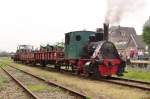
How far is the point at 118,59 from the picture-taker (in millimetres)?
21406

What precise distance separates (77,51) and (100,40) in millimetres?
1600

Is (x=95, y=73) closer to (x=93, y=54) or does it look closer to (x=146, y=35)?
(x=93, y=54)

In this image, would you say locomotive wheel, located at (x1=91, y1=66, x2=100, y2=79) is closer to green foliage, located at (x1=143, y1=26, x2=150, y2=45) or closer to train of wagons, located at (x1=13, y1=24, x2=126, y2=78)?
train of wagons, located at (x1=13, y1=24, x2=126, y2=78)

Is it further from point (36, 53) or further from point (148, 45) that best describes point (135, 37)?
point (36, 53)

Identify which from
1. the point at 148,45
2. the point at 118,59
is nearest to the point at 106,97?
the point at 118,59

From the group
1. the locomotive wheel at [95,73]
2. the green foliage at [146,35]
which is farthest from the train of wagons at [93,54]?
the green foliage at [146,35]

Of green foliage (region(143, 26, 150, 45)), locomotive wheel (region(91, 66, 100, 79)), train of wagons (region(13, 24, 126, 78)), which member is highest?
green foliage (region(143, 26, 150, 45))

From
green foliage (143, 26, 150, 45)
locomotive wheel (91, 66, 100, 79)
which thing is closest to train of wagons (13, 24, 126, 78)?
locomotive wheel (91, 66, 100, 79)

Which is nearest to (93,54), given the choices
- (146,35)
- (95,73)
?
(95,73)

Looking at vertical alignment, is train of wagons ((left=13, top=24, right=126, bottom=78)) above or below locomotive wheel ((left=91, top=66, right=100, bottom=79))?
above

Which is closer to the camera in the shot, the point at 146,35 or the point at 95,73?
the point at 95,73

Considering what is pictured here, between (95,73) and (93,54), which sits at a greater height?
(93,54)

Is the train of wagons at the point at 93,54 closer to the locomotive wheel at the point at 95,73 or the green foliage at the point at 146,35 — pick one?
the locomotive wheel at the point at 95,73

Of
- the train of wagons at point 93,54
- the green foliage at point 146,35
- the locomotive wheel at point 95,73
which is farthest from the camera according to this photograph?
the green foliage at point 146,35
